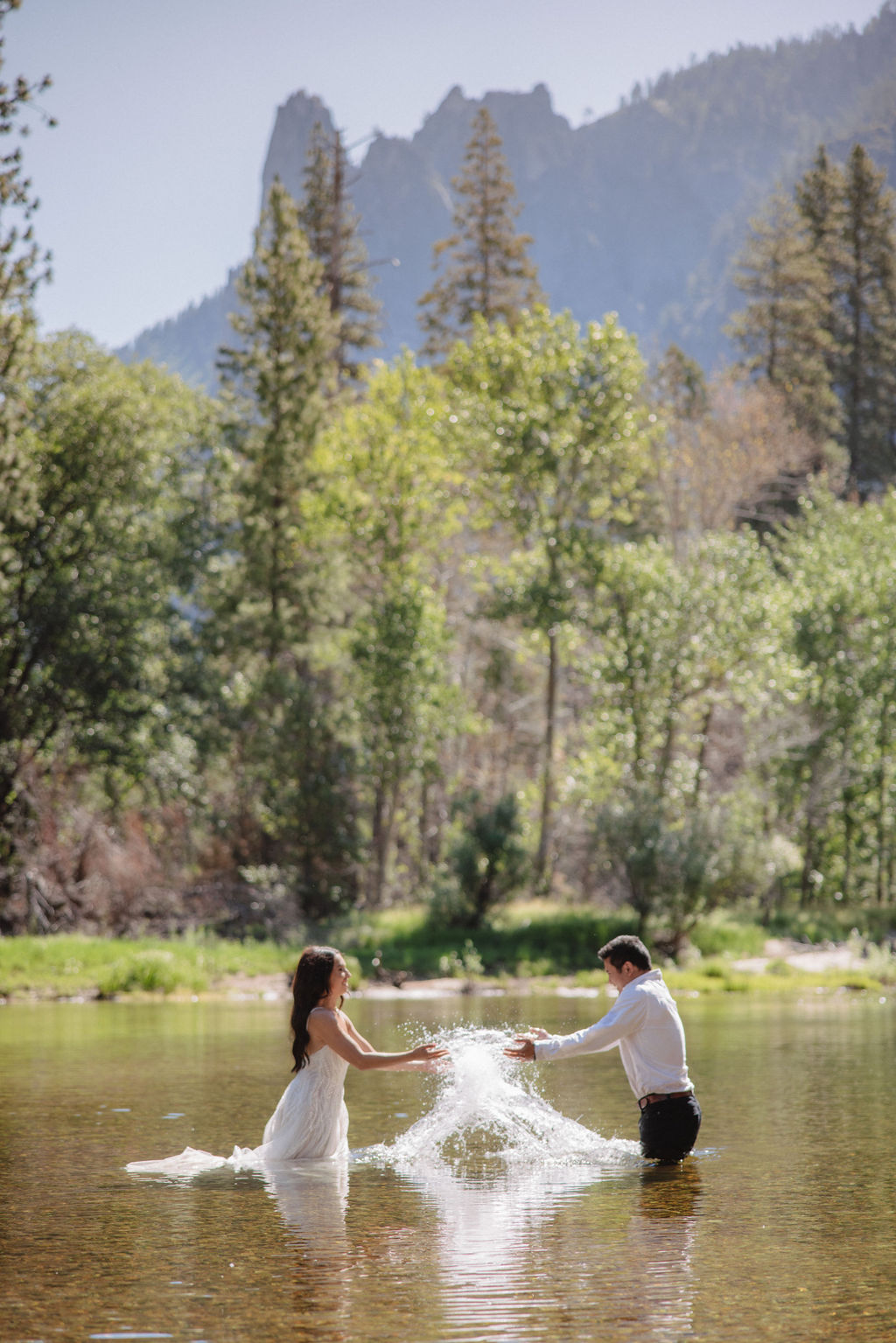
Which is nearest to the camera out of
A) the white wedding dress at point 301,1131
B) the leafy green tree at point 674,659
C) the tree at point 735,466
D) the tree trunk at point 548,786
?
the white wedding dress at point 301,1131

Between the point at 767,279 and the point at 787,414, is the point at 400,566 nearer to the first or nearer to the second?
the point at 787,414

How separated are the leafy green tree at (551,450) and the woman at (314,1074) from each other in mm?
26395

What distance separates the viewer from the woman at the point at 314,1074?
8.95m

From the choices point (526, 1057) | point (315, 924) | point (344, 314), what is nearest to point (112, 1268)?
point (526, 1057)

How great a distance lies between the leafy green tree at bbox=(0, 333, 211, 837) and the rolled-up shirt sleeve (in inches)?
1074

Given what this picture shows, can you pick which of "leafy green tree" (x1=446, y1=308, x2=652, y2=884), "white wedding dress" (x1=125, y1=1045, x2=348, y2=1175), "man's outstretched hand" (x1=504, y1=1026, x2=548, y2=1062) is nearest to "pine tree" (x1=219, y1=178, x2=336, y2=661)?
"leafy green tree" (x1=446, y1=308, x2=652, y2=884)

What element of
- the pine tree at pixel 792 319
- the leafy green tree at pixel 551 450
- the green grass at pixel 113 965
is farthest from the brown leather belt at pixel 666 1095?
the pine tree at pixel 792 319

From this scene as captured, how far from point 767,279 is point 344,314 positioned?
20.7 m

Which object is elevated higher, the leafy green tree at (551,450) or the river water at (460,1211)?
the leafy green tree at (551,450)

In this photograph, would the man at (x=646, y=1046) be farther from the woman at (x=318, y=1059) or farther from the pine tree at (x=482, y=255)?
the pine tree at (x=482, y=255)

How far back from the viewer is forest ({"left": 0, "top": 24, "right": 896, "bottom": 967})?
30953 millimetres

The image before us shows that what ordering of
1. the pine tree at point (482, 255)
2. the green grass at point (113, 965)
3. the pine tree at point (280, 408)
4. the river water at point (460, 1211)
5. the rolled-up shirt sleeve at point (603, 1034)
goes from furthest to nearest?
the pine tree at point (482, 255)
the pine tree at point (280, 408)
the green grass at point (113, 965)
the rolled-up shirt sleeve at point (603, 1034)
the river water at point (460, 1211)

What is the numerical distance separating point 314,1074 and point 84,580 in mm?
28718

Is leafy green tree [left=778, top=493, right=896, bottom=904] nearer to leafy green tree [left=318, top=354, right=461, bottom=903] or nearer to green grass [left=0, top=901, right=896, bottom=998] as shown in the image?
green grass [left=0, top=901, right=896, bottom=998]
